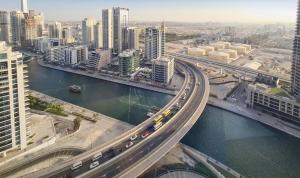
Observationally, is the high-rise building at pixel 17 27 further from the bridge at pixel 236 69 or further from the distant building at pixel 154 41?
the bridge at pixel 236 69

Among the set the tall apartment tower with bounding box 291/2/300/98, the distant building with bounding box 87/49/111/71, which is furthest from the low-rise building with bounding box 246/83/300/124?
the distant building with bounding box 87/49/111/71

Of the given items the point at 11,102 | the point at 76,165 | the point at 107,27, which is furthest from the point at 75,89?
the point at 107,27

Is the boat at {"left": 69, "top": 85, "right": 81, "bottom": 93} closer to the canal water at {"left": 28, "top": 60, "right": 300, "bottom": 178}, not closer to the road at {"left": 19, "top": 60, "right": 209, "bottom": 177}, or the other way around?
the canal water at {"left": 28, "top": 60, "right": 300, "bottom": 178}

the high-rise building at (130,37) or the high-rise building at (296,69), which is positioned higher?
the high-rise building at (130,37)

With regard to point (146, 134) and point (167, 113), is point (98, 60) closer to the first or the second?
point (167, 113)

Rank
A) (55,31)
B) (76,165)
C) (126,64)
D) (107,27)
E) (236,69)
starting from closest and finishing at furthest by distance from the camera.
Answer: (76,165)
(126,64)
(236,69)
(107,27)
(55,31)

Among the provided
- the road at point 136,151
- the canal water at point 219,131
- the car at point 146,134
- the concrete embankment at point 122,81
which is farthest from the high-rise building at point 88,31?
the car at point 146,134
